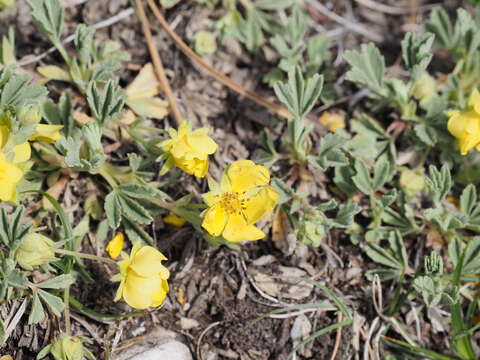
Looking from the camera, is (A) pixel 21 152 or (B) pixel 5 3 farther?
(B) pixel 5 3

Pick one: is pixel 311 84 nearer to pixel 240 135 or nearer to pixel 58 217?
pixel 240 135

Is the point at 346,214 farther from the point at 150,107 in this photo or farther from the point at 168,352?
the point at 150,107

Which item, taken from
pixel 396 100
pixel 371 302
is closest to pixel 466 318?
pixel 371 302

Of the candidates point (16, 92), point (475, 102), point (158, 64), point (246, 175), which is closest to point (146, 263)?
point (246, 175)

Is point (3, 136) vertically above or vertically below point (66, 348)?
above

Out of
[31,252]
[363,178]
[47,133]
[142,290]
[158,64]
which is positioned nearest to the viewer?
[142,290]

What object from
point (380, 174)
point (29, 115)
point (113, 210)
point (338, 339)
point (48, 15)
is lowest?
point (338, 339)

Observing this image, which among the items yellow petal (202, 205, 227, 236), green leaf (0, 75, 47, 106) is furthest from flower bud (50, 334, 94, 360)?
green leaf (0, 75, 47, 106)
